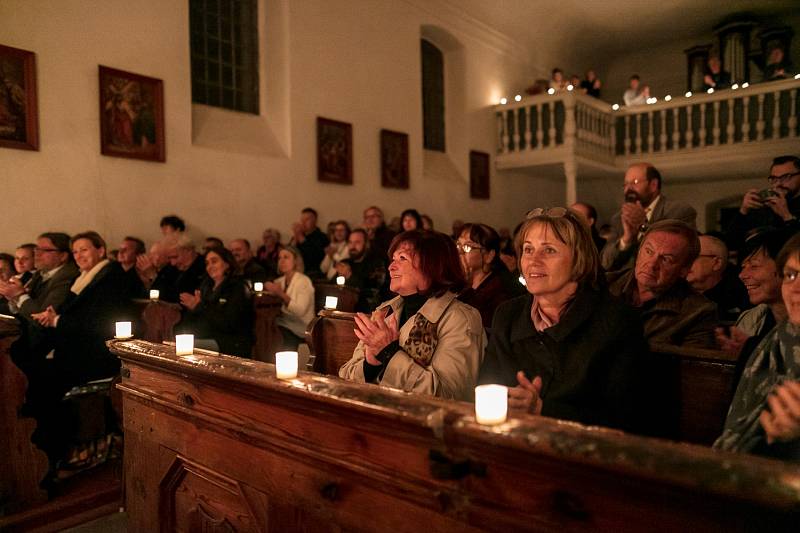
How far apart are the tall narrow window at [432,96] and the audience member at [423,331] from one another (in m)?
9.33

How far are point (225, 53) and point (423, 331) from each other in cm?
721

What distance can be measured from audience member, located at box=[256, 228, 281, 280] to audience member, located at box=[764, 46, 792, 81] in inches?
383

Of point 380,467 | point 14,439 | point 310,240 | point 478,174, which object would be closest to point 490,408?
point 380,467

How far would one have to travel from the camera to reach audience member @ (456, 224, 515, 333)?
326cm

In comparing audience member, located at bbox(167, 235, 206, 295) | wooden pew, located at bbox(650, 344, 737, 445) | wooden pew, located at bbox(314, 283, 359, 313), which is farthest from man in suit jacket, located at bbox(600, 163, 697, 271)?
audience member, located at bbox(167, 235, 206, 295)

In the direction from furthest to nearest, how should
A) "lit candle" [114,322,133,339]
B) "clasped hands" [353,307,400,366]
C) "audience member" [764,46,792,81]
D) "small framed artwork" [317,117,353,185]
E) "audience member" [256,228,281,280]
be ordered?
"audience member" [764,46,792,81] → "small framed artwork" [317,117,353,185] → "audience member" [256,228,281,280] → "lit candle" [114,322,133,339] → "clasped hands" [353,307,400,366]

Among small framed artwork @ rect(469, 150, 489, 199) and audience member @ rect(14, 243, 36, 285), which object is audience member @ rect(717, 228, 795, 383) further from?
small framed artwork @ rect(469, 150, 489, 199)

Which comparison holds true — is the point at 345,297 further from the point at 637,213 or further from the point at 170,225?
the point at 637,213

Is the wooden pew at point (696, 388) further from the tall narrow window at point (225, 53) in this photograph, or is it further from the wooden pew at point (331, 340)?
the tall narrow window at point (225, 53)

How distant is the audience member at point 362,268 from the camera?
257 inches

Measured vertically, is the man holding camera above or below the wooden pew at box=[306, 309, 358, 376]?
above

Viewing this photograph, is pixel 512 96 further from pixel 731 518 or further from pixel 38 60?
pixel 731 518

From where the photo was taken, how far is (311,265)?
808cm

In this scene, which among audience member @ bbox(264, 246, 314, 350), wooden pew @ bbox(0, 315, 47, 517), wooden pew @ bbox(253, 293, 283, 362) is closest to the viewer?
wooden pew @ bbox(0, 315, 47, 517)
